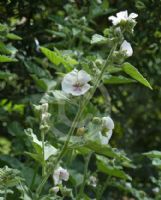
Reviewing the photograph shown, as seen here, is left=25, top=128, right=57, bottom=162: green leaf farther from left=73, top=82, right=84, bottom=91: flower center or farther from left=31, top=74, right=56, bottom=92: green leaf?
left=31, top=74, right=56, bottom=92: green leaf

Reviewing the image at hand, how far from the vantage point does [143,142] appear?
3.95 metres

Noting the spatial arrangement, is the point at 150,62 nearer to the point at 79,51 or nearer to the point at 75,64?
the point at 79,51

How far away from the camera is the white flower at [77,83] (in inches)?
64.9

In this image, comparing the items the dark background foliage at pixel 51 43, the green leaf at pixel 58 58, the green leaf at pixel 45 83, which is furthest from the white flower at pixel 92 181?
the green leaf at pixel 58 58

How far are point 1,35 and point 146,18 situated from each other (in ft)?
2.72

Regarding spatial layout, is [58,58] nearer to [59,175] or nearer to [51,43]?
[59,175]

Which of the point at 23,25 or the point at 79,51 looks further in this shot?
the point at 23,25

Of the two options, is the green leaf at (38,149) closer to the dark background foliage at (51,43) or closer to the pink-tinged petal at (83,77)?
the pink-tinged petal at (83,77)

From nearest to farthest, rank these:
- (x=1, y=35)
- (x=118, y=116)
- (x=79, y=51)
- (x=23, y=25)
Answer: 1. (x=1, y=35)
2. (x=79, y=51)
3. (x=23, y=25)
4. (x=118, y=116)

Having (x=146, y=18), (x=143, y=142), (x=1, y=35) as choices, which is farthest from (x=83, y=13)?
(x=143, y=142)

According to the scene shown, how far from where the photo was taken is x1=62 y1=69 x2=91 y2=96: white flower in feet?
5.41

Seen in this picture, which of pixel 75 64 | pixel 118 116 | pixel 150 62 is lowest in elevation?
pixel 118 116

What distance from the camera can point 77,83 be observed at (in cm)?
165

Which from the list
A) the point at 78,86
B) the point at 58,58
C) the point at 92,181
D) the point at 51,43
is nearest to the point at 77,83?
the point at 78,86
